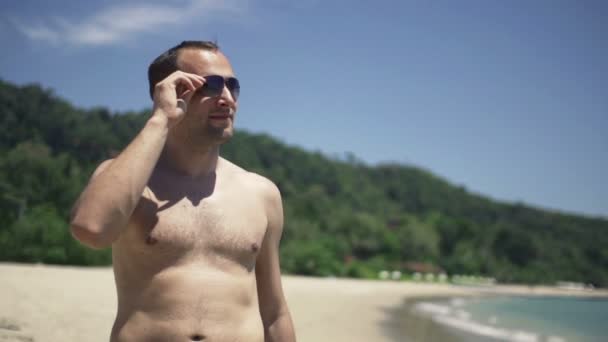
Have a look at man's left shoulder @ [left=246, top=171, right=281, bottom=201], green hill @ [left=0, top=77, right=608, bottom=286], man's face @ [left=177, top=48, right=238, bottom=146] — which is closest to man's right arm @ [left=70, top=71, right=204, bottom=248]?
man's face @ [left=177, top=48, right=238, bottom=146]

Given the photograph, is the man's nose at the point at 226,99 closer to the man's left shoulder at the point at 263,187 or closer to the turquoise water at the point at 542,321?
the man's left shoulder at the point at 263,187

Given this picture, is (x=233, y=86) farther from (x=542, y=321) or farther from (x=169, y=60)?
(x=542, y=321)

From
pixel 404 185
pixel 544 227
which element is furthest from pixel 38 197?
pixel 544 227

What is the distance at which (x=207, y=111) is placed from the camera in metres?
2.17

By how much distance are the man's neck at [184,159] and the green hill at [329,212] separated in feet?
76.6

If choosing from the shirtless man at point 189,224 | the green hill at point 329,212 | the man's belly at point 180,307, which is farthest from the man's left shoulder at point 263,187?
the green hill at point 329,212

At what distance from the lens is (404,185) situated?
126 metres

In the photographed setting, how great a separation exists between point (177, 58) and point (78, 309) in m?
10.0

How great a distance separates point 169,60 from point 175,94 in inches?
11.6

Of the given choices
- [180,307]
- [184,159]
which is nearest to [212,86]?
[184,159]

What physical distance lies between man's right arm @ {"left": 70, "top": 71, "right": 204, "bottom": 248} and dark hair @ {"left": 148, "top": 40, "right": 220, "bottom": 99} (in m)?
0.27

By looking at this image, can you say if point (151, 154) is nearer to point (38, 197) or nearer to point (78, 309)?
point (78, 309)

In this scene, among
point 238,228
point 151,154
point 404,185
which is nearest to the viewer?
point 151,154

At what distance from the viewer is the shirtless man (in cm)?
193
